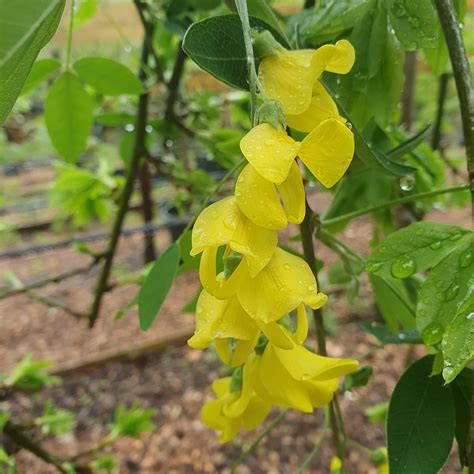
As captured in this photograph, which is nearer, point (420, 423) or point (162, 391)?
point (420, 423)

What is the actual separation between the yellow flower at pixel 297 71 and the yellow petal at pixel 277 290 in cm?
8

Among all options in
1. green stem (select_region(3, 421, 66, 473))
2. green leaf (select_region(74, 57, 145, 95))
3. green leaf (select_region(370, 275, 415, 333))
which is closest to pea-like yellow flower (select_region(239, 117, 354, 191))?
green leaf (select_region(370, 275, 415, 333))

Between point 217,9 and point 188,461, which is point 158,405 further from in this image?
point 217,9

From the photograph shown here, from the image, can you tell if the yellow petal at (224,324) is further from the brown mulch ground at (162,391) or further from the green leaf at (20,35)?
the brown mulch ground at (162,391)

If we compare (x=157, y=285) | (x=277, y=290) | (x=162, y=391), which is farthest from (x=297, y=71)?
(x=162, y=391)

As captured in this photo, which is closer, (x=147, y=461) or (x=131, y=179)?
(x=131, y=179)

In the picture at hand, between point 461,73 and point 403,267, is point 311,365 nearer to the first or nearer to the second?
point 403,267

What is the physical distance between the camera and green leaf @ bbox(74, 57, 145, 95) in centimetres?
63

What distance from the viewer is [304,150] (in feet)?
0.85

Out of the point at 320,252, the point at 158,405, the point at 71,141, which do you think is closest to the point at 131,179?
the point at 71,141

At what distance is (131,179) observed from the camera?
0.92m

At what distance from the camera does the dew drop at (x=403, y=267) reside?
14.2 inches

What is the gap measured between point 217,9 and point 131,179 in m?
0.37

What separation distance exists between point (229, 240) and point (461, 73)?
17cm
